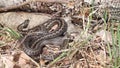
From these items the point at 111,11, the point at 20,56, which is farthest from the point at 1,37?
the point at 111,11

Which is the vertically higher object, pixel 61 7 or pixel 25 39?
pixel 61 7

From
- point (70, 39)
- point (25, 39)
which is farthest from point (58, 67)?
point (25, 39)

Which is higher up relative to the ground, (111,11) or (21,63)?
(111,11)

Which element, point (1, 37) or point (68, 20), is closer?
point (1, 37)

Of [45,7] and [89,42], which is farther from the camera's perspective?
[45,7]

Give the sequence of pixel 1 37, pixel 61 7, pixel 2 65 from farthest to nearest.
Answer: pixel 61 7, pixel 1 37, pixel 2 65

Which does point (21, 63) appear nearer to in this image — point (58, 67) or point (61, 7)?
point (58, 67)

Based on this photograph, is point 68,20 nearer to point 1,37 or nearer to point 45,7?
point 45,7

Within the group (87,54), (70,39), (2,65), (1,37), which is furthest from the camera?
(1,37)

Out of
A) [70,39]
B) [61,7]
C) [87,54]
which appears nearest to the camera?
[87,54]
